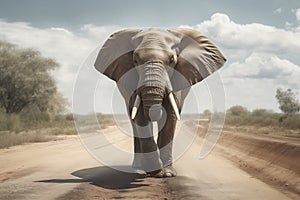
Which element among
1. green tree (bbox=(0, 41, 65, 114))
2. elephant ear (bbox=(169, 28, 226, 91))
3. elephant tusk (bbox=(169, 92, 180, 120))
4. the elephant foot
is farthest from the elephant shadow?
green tree (bbox=(0, 41, 65, 114))

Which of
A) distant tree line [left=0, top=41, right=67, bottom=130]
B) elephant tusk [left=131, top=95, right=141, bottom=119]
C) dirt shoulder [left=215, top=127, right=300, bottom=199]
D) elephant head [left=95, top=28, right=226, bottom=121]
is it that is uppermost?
distant tree line [left=0, top=41, right=67, bottom=130]

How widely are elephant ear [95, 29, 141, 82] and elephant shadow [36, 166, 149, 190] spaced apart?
2279 mm

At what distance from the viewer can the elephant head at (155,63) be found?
354 inches

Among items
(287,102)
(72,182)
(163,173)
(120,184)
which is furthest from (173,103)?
(287,102)

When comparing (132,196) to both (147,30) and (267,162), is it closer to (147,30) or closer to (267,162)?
(147,30)

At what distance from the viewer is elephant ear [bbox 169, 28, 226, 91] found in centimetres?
Result: 1039

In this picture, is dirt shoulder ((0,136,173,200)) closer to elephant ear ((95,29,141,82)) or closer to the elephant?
the elephant

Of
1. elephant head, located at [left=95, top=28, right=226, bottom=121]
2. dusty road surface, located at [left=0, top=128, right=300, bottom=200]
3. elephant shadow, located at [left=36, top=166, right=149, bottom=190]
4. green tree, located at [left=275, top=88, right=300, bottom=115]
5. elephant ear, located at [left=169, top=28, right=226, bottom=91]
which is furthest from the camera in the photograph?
green tree, located at [left=275, top=88, right=300, bottom=115]

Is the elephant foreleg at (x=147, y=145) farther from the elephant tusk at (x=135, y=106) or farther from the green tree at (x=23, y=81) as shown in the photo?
the green tree at (x=23, y=81)

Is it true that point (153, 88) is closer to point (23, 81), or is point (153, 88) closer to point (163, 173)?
point (163, 173)

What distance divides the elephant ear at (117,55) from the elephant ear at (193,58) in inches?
42.8

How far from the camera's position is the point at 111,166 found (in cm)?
1230

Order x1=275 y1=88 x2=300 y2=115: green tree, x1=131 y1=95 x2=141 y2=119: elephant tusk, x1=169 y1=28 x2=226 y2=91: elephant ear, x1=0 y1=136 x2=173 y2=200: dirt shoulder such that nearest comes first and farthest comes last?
x1=0 y1=136 x2=173 y2=200: dirt shoulder, x1=131 y1=95 x2=141 y2=119: elephant tusk, x1=169 y1=28 x2=226 y2=91: elephant ear, x1=275 y1=88 x2=300 y2=115: green tree

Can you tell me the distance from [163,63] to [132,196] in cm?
300
